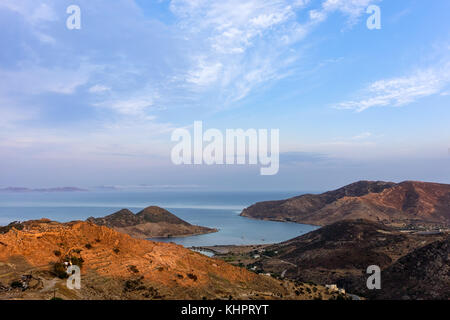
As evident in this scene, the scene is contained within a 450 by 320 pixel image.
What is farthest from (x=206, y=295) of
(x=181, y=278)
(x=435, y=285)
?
(x=435, y=285)

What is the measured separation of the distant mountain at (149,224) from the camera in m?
133

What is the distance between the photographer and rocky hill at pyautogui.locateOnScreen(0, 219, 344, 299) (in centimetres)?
2308

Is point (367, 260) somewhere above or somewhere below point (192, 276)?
below

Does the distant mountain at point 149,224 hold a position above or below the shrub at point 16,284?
below

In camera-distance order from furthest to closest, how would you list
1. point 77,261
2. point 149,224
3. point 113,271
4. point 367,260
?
point 149,224
point 367,260
point 113,271
point 77,261

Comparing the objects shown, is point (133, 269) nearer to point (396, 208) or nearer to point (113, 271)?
point (113, 271)

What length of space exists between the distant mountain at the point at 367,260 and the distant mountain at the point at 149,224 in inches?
2594

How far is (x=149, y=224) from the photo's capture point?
464 feet

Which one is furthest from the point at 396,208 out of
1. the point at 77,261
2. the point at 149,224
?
the point at 77,261

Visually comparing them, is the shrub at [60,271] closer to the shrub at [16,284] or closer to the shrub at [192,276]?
the shrub at [16,284]

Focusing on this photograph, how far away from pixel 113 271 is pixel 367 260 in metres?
48.1

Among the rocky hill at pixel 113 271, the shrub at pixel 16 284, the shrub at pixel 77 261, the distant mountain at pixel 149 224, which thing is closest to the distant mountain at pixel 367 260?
the rocky hill at pixel 113 271

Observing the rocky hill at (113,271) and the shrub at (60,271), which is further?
the shrub at (60,271)

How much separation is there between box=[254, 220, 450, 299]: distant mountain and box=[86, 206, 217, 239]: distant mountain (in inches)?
2594
